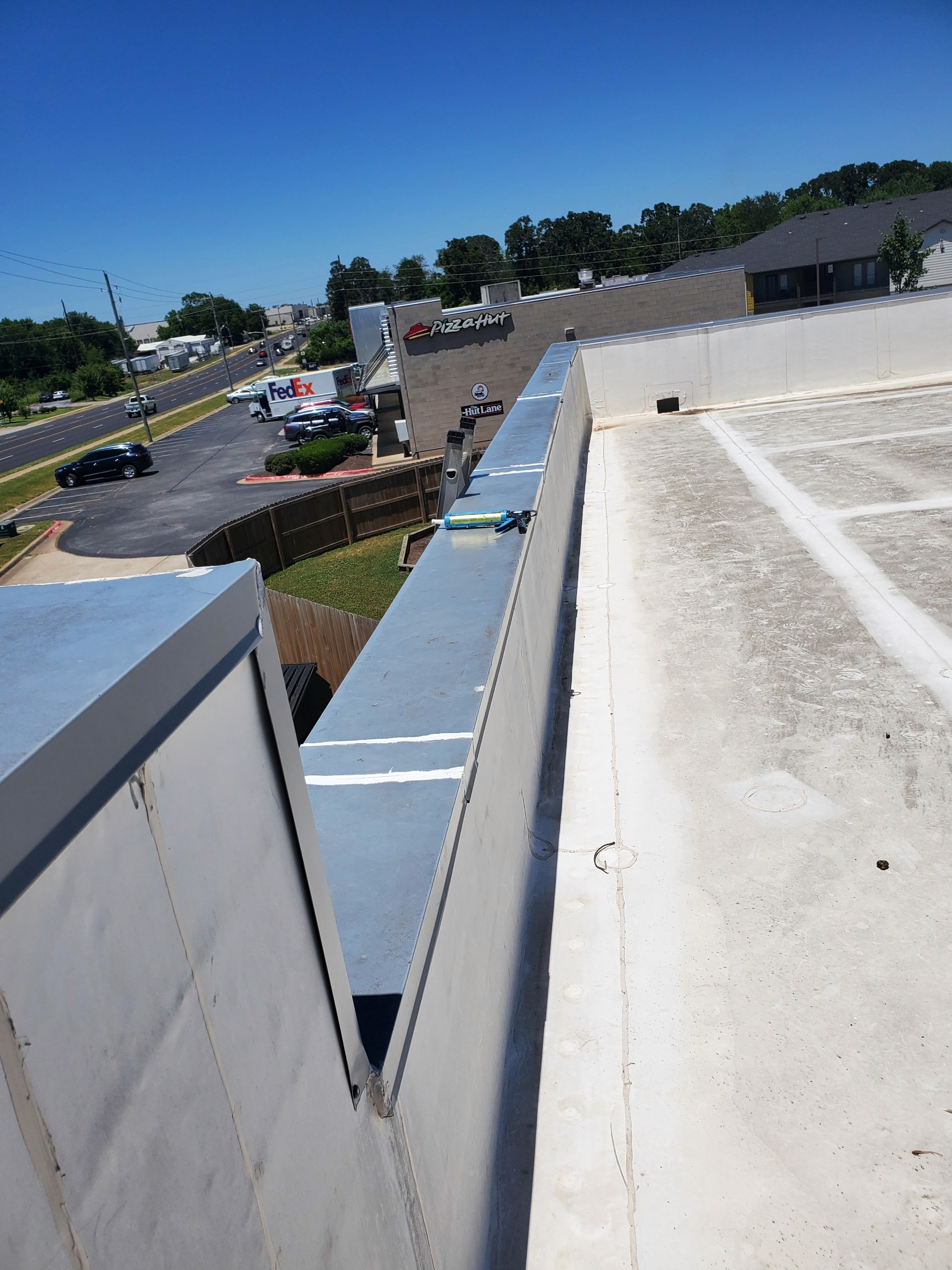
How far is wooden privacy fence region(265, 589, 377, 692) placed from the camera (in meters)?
13.5

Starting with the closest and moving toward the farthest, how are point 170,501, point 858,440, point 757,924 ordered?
point 757,924, point 858,440, point 170,501

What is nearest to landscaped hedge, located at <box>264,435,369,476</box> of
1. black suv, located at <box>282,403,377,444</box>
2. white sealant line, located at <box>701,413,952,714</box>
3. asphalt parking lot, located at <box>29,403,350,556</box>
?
asphalt parking lot, located at <box>29,403,350,556</box>

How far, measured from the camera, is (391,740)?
3.00 meters

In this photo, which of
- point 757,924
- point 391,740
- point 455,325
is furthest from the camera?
point 455,325

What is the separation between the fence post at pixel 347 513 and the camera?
25.4 meters

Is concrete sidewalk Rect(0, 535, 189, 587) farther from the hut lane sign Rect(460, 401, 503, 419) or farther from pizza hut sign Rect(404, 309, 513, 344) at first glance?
the hut lane sign Rect(460, 401, 503, 419)

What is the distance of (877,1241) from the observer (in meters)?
2.49

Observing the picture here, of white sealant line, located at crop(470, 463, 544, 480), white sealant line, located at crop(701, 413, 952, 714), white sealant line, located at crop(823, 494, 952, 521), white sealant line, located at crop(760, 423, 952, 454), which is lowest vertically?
white sealant line, located at crop(701, 413, 952, 714)

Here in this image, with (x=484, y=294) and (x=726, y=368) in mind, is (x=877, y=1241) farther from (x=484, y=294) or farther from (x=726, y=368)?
(x=484, y=294)

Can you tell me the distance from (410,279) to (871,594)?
495 ft

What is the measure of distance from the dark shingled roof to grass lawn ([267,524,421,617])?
125 ft

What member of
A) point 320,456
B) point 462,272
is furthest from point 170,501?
point 462,272

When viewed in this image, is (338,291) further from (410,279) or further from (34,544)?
(34,544)

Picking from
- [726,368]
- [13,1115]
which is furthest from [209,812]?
[726,368]
